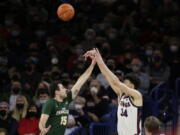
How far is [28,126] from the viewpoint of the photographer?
1526 cm

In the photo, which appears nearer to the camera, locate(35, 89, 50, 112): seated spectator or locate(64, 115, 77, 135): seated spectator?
locate(64, 115, 77, 135): seated spectator

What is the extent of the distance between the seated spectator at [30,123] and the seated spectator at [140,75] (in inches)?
125

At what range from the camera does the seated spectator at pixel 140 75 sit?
56.4ft

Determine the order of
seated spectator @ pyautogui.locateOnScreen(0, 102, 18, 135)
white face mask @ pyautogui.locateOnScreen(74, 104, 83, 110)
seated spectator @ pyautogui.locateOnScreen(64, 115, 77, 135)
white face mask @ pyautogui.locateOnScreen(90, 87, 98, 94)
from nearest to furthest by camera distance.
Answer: seated spectator @ pyautogui.locateOnScreen(64, 115, 77, 135)
seated spectator @ pyautogui.locateOnScreen(0, 102, 18, 135)
white face mask @ pyautogui.locateOnScreen(74, 104, 83, 110)
white face mask @ pyautogui.locateOnScreen(90, 87, 98, 94)

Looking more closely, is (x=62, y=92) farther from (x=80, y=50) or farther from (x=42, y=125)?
(x=80, y=50)

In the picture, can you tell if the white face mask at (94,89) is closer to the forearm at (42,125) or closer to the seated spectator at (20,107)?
the seated spectator at (20,107)

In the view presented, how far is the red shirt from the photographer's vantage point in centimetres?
1519

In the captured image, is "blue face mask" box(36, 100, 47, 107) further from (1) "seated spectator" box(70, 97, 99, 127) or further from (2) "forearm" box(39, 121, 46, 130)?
(2) "forearm" box(39, 121, 46, 130)

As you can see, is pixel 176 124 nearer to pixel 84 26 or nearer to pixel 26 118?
pixel 26 118


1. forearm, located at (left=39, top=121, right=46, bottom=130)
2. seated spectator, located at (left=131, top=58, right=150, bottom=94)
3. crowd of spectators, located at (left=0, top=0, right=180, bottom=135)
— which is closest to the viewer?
forearm, located at (left=39, top=121, right=46, bottom=130)

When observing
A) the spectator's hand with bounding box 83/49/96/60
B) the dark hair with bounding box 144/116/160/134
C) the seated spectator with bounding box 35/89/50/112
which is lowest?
the dark hair with bounding box 144/116/160/134


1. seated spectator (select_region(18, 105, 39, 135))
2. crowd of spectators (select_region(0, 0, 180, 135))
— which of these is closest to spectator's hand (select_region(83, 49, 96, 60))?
crowd of spectators (select_region(0, 0, 180, 135))

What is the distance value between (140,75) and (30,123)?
3.69 meters

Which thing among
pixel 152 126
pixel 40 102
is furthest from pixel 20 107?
pixel 152 126
